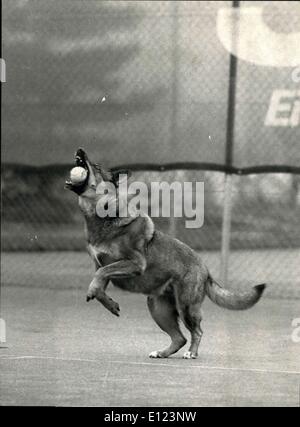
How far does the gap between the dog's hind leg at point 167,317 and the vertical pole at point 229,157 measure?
3.72 meters

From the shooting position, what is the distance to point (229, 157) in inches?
439

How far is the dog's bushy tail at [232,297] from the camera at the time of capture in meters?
7.39

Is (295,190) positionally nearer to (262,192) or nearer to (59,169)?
(262,192)

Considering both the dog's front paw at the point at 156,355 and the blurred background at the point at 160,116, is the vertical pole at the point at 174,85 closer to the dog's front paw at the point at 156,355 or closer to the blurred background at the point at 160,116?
the blurred background at the point at 160,116

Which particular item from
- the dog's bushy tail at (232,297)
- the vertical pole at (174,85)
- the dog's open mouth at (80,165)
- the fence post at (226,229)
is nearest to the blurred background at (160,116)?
the vertical pole at (174,85)

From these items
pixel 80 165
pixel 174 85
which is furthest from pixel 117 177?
pixel 174 85

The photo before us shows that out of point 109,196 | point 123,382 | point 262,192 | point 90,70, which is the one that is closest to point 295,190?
point 262,192

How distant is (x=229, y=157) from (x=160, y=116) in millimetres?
821

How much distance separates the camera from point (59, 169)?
11.8m

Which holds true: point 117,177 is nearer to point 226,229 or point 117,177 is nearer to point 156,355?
point 156,355

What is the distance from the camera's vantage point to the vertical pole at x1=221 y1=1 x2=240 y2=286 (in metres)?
11.1

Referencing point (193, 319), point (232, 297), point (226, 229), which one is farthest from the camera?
point (226, 229)

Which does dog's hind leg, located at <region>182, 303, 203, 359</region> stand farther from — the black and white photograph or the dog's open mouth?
the black and white photograph

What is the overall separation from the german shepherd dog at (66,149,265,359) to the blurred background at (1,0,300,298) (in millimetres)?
3703
